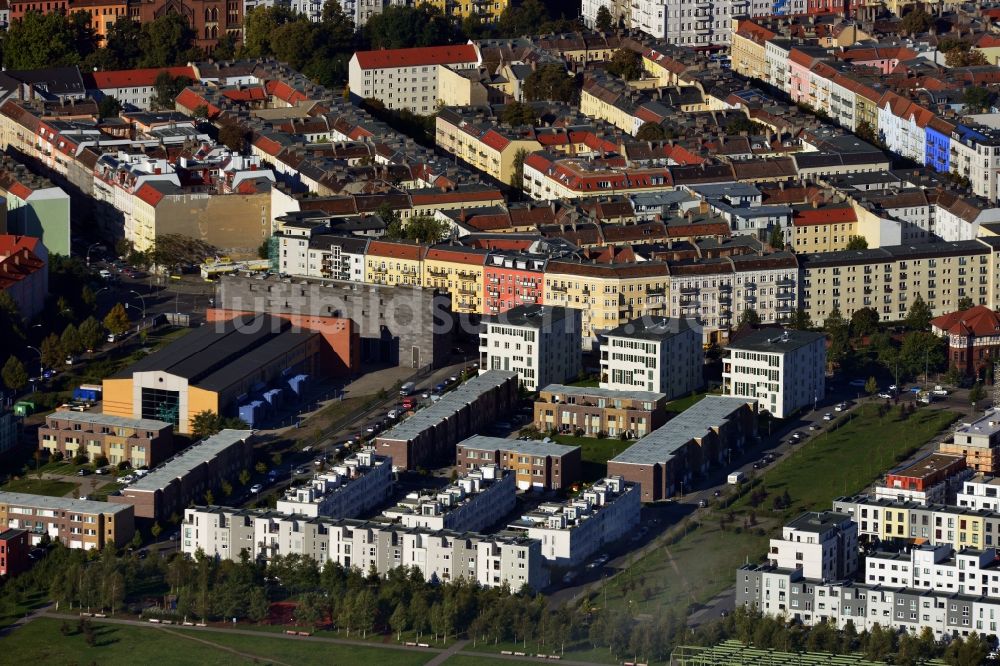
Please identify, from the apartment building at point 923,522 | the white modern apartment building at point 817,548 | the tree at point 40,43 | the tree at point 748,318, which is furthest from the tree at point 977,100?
the white modern apartment building at point 817,548

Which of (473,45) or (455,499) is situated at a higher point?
(473,45)

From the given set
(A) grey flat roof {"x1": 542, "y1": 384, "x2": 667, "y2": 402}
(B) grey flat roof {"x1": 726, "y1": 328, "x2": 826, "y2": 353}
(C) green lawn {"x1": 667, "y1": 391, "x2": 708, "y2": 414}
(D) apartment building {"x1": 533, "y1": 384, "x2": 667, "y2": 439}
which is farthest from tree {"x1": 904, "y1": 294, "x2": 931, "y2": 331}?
(D) apartment building {"x1": 533, "y1": 384, "x2": 667, "y2": 439}

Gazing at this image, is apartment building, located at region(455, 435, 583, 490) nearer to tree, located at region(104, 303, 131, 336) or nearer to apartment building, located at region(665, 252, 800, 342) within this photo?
apartment building, located at region(665, 252, 800, 342)

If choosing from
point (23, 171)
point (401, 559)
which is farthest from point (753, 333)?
point (23, 171)

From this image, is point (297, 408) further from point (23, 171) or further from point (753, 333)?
point (23, 171)

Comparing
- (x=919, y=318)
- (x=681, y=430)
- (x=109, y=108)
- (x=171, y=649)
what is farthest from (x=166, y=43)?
(x=171, y=649)

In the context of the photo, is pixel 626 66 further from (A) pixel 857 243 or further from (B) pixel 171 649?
(B) pixel 171 649

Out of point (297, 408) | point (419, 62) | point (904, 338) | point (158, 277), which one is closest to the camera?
point (297, 408)
